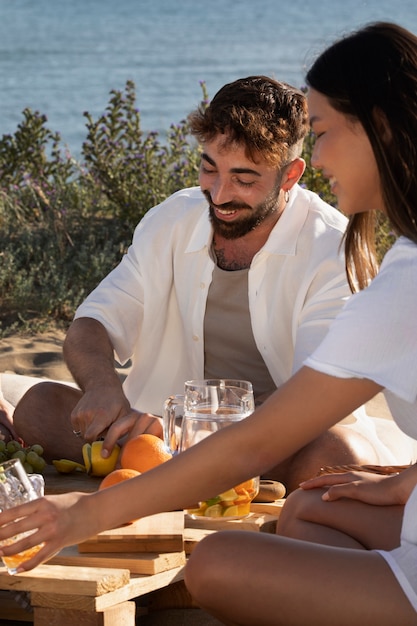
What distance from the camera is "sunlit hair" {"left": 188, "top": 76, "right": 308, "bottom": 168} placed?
383 centimetres

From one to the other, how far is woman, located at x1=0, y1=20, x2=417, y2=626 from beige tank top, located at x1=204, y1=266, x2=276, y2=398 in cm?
159

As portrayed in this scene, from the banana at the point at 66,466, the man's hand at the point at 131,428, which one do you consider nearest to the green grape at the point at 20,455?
the banana at the point at 66,466

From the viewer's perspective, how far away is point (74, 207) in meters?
7.55

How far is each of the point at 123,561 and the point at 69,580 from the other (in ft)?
0.58

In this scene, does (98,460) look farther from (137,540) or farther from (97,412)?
(137,540)

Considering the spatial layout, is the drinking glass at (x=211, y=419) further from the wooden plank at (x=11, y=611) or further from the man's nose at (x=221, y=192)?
the man's nose at (x=221, y=192)

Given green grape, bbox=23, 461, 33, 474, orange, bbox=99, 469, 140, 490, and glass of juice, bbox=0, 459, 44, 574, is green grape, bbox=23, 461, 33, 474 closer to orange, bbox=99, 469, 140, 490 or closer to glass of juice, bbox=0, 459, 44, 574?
orange, bbox=99, 469, 140, 490

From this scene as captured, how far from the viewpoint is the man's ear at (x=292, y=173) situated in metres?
3.96

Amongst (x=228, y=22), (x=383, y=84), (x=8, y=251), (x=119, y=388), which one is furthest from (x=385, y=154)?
(x=228, y=22)

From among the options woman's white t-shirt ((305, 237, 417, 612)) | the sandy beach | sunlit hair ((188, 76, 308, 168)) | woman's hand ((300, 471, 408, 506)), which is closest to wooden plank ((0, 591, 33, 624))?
woman's hand ((300, 471, 408, 506))

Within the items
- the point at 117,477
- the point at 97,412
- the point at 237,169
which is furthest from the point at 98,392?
the point at 237,169

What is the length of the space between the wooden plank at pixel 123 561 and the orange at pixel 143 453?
0.41m

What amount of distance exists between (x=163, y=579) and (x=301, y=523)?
36 centimetres

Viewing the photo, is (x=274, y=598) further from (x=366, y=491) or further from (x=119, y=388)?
(x=119, y=388)
